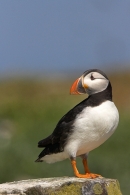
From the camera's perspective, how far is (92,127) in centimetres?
680

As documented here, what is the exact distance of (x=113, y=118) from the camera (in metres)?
6.80

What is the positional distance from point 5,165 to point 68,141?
610 centimetres

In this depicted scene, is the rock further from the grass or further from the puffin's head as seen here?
the grass

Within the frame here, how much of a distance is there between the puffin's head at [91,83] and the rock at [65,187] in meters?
1.03

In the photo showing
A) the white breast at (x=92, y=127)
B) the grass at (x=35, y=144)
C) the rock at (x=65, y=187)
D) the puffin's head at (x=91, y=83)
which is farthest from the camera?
the grass at (x=35, y=144)

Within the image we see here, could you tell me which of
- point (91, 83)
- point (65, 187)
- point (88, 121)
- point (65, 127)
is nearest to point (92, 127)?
point (88, 121)

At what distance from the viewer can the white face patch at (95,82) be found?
6914 millimetres

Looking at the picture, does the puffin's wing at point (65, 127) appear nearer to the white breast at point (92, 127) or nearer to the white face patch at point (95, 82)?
the white breast at point (92, 127)

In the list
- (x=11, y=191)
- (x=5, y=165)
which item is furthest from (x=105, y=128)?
(x=5, y=165)

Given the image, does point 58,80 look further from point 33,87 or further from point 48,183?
point 48,183

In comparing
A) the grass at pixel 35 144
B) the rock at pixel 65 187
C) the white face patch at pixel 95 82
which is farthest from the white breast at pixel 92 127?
the grass at pixel 35 144

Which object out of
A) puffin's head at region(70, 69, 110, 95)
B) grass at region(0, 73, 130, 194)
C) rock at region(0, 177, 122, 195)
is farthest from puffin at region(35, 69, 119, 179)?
grass at region(0, 73, 130, 194)

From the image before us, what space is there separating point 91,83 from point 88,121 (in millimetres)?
394

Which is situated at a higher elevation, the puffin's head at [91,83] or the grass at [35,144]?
the puffin's head at [91,83]
